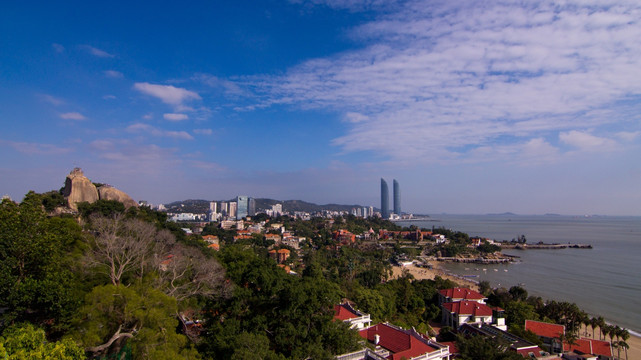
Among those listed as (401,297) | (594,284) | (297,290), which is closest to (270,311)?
(297,290)

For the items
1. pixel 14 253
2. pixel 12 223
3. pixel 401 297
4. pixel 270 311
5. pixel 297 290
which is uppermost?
pixel 12 223

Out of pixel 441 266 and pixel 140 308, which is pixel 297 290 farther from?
pixel 441 266

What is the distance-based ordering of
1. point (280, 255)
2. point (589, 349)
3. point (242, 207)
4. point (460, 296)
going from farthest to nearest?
point (242, 207)
point (280, 255)
point (460, 296)
point (589, 349)

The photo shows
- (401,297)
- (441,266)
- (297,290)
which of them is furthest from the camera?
(441,266)

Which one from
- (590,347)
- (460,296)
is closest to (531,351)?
(590,347)

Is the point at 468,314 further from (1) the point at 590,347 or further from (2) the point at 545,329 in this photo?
(1) the point at 590,347

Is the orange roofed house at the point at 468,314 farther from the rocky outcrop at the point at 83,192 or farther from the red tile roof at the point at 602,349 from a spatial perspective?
the rocky outcrop at the point at 83,192

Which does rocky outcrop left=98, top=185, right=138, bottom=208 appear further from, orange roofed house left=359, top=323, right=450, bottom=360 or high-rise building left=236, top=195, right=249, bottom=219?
high-rise building left=236, top=195, right=249, bottom=219
